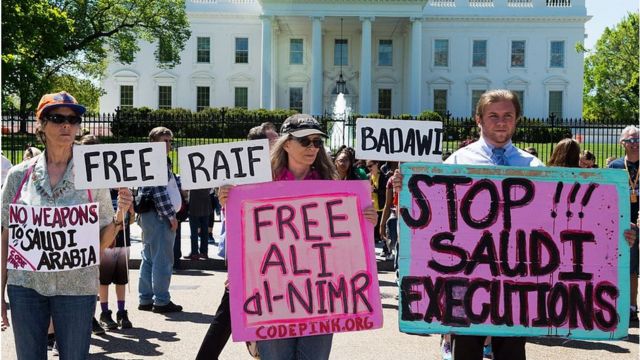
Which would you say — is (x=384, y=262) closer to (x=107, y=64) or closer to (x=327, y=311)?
(x=327, y=311)

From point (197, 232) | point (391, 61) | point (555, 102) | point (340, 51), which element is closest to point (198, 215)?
point (197, 232)

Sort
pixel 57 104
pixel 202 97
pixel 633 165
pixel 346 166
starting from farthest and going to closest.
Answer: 1. pixel 202 97
2. pixel 346 166
3. pixel 633 165
4. pixel 57 104

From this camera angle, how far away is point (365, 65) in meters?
52.1

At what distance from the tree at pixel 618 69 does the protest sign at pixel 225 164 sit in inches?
1661

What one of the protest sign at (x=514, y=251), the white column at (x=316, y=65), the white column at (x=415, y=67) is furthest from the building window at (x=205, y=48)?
the protest sign at (x=514, y=251)

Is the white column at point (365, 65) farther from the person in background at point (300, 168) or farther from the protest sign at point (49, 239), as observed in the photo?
the protest sign at point (49, 239)

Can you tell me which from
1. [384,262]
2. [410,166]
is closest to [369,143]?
[410,166]

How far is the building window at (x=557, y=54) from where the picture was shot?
2259 inches

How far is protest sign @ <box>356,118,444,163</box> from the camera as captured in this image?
5371 millimetres

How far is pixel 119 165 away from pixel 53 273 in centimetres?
87

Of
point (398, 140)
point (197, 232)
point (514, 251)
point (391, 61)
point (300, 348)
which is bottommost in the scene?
point (197, 232)

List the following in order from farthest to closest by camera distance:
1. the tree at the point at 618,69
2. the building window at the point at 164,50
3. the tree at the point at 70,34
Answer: the tree at the point at 618,69 < the building window at the point at 164,50 < the tree at the point at 70,34

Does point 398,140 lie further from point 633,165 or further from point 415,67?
point 415,67

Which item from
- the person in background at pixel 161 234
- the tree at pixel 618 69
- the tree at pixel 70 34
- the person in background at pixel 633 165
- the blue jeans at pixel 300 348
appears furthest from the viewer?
the tree at pixel 618 69
